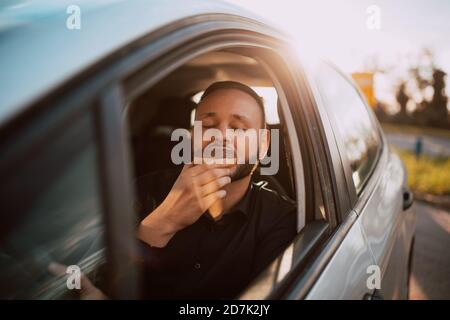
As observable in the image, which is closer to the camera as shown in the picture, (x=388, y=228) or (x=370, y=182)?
(x=388, y=228)

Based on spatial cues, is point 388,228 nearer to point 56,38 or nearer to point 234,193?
point 234,193

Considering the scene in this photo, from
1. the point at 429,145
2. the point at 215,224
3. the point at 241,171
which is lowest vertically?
the point at 215,224

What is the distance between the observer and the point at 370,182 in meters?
2.25

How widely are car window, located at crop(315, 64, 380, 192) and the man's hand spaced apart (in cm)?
75

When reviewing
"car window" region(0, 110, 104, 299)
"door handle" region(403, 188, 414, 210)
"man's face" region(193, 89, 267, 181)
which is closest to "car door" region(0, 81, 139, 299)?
"car window" region(0, 110, 104, 299)

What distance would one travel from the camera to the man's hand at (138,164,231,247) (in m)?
1.45

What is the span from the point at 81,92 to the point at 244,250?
3.72 ft

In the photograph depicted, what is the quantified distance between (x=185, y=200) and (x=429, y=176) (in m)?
9.77

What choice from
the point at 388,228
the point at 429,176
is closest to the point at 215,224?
the point at 388,228

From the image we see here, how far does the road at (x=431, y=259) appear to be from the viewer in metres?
3.72

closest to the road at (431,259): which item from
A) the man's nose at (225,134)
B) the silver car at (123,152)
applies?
the silver car at (123,152)

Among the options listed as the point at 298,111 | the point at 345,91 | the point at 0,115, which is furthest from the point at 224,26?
the point at 345,91
